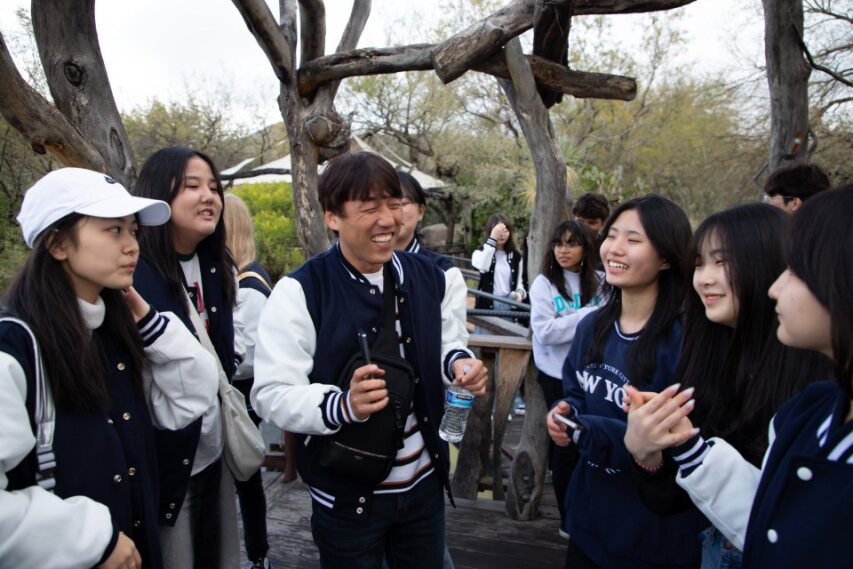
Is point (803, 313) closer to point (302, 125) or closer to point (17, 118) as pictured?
point (17, 118)

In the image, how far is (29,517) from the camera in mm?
1201

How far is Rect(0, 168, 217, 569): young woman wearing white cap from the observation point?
122 cm

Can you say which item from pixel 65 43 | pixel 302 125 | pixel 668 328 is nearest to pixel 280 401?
pixel 668 328

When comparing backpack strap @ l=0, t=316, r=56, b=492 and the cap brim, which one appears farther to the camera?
the cap brim

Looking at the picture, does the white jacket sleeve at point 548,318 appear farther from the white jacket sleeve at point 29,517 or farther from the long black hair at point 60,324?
the white jacket sleeve at point 29,517

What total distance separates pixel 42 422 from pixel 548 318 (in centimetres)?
237

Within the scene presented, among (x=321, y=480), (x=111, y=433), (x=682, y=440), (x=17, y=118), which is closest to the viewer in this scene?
(x=682, y=440)

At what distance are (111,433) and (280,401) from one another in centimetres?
41

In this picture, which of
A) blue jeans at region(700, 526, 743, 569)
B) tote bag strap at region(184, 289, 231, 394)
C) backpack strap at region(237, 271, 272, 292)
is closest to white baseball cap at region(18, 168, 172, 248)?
tote bag strap at region(184, 289, 231, 394)

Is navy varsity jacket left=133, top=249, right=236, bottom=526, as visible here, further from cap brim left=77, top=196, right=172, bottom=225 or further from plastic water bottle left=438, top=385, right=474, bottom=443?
plastic water bottle left=438, top=385, right=474, bottom=443

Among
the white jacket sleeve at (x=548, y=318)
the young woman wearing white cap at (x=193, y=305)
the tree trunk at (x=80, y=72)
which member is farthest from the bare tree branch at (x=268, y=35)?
the white jacket sleeve at (x=548, y=318)

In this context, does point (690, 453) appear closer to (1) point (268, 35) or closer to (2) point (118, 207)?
(2) point (118, 207)

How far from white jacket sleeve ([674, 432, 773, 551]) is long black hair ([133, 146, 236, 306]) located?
1.63 metres

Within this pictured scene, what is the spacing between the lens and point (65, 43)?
2902mm
